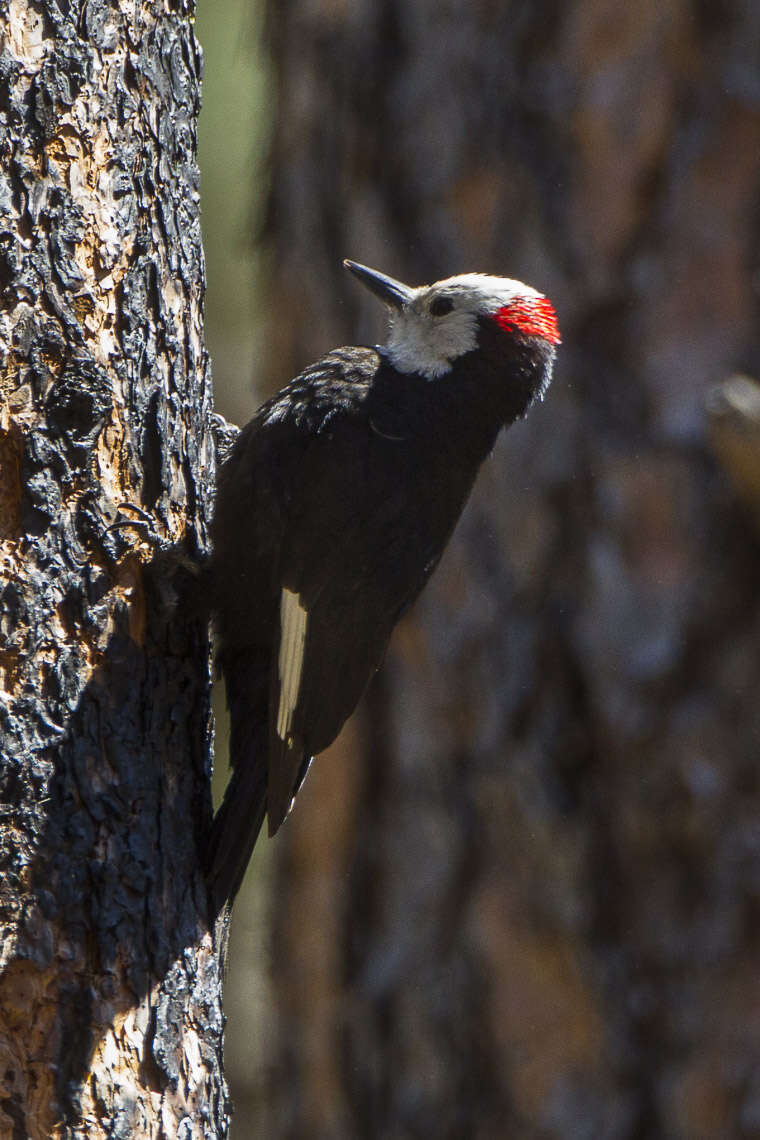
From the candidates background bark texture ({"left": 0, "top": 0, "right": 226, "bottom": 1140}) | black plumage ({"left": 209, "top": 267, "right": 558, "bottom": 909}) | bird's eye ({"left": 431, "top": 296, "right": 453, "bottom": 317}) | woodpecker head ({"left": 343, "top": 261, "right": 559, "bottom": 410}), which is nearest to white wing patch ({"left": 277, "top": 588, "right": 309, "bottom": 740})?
black plumage ({"left": 209, "top": 267, "right": 558, "bottom": 909})

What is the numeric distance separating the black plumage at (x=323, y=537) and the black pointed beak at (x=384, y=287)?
33 cm

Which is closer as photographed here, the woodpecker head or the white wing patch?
the white wing patch

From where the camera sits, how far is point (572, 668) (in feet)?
10.1

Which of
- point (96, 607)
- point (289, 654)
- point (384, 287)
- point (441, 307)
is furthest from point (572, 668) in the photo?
point (96, 607)

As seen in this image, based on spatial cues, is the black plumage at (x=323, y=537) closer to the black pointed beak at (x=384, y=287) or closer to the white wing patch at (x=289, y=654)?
the white wing patch at (x=289, y=654)

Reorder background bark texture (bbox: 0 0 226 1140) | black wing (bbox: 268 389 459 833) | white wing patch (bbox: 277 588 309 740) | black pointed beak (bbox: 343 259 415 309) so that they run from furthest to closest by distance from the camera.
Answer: black pointed beak (bbox: 343 259 415 309) < black wing (bbox: 268 389 459 833) < white wing patch (bbox: 277 588 309 740) < background bark texture (bbox: 0 0 226 1140)

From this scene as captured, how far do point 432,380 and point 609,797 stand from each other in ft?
3.27

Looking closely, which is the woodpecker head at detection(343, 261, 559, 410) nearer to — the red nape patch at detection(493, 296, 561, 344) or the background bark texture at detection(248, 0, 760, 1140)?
the red nape patch at detection(493, 296, 561, 344)

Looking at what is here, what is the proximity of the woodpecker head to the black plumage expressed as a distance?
0.19 m

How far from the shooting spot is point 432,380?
2953 mm

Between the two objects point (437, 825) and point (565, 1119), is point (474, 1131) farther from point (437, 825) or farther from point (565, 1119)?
point (437, 825)

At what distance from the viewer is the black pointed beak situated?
10.3ft

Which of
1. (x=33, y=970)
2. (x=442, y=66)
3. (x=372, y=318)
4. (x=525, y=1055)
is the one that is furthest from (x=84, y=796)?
(x=442, y=66)

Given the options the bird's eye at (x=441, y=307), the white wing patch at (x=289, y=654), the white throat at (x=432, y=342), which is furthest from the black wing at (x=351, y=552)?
the bird's eye at (x=441, y=307)
